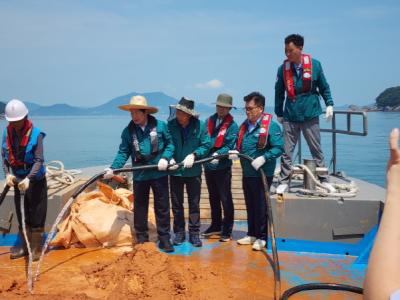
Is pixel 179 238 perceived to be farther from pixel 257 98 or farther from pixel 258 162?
pixel 257 98

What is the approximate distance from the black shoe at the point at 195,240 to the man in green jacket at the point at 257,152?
0.62 metres

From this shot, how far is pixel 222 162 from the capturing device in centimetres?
493

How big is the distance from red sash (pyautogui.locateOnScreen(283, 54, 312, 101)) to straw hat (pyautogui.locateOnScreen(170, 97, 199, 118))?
4.19ft

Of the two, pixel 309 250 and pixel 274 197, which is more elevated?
pixel 274 197

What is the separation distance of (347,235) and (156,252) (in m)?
2.11

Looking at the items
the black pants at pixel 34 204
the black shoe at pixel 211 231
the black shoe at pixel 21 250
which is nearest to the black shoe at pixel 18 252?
the black shoe at pixel 21 250

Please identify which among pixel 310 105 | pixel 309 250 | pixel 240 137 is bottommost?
pixel 309 250

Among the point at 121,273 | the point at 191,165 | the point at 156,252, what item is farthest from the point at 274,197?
the point at 121,273

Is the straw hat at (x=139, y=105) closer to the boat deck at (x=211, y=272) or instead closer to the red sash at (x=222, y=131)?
the red sash at (x=222, y=131)

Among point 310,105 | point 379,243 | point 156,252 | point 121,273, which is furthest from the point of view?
point 310,105

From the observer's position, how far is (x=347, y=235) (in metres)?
4.72

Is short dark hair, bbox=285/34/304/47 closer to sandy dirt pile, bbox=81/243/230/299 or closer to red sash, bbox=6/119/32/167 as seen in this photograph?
sandy dirt pile, bbox=81/243/230/299

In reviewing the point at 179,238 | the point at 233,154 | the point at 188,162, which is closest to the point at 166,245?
the point at 179,238

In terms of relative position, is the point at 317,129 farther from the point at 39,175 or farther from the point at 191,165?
the point at 39,175
